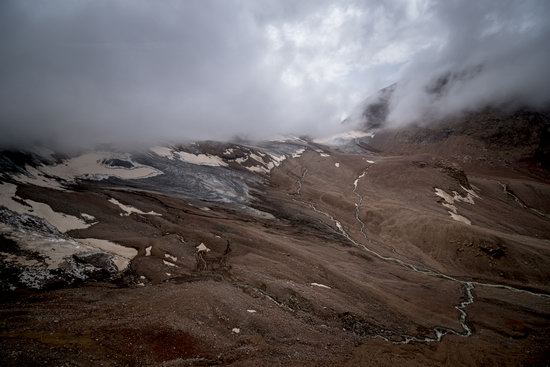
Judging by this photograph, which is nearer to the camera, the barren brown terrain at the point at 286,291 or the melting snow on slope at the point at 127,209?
the barren brown terrain at the point at 286,291

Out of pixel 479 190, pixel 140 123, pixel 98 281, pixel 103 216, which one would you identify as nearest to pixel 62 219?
pixel 103 216

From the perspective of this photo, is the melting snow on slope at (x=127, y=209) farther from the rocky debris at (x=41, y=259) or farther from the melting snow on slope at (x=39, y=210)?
the rocky debris at (x=41, y=259)

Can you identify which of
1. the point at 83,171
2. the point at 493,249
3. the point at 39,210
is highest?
the point at 493,249

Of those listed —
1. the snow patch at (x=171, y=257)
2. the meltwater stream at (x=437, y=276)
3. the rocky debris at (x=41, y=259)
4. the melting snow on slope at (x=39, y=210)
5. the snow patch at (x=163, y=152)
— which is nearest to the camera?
the rocky debris at (x=41, y=259)

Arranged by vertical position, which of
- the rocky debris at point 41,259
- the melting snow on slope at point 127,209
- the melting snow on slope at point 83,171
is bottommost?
the rocky debris at point 41,259

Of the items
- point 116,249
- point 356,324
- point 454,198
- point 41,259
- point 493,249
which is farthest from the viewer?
point 454,198

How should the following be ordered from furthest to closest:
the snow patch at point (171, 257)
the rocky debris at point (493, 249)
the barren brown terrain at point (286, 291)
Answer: the rocky debris at point (493, 249)
the snow patch at point (171, 257)
the barren brown terrain at point (286, 291)

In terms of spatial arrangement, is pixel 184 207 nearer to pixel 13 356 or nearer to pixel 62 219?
pixel 62 219

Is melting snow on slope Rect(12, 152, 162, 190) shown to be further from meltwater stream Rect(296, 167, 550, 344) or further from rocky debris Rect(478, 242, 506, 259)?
rocky debris Rect(478, 242, 506, 259)

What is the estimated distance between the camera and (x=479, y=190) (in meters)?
149

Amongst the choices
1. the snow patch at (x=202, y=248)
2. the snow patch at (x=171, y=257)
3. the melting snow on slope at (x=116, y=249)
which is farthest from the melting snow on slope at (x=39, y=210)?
the snow patch at (x=202, y=248)

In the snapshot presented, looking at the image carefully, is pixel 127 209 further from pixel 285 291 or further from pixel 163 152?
pixel 163 152

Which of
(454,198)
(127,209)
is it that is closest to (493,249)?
(454,198)

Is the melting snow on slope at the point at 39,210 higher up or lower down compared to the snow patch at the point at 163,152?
lower down
